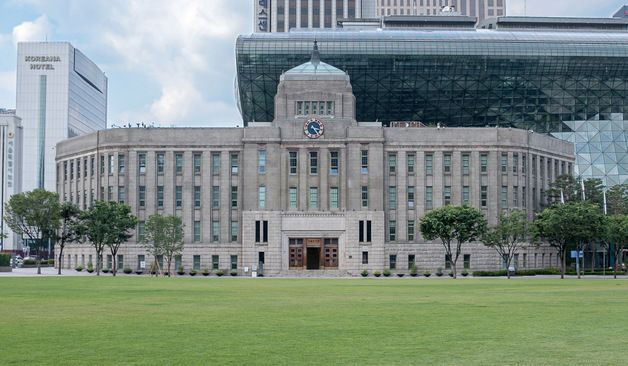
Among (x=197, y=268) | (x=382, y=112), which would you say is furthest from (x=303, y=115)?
(x=382, y=112)

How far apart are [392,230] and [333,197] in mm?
9231

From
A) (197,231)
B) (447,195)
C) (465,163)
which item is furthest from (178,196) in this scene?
(465,163)

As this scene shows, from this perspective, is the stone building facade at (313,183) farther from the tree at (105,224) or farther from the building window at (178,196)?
the tree at (105,224)

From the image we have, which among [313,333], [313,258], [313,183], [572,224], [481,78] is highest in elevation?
[481,78]

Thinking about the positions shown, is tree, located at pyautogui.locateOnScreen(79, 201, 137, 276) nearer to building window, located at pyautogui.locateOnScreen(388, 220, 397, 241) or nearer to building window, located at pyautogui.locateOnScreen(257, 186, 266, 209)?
building window, located at pyautogui.locateOnScreen(257, 186, 266, 209)

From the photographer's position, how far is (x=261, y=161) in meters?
130

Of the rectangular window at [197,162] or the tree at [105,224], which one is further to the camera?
the rectangular window at [197,162]

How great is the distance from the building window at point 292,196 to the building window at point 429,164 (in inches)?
710

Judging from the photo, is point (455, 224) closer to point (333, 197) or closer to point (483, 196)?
point (483, 196)

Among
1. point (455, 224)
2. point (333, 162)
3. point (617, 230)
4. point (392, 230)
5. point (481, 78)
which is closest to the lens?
point (455, 224)

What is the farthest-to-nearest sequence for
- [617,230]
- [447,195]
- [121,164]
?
[121,164] < [447,195] < [617,230]

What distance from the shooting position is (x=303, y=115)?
131375mm

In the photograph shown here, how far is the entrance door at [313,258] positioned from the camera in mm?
128125

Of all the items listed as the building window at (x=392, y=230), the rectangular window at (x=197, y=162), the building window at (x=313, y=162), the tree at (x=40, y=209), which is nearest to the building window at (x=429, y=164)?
the building window at (x=392, y=230)
